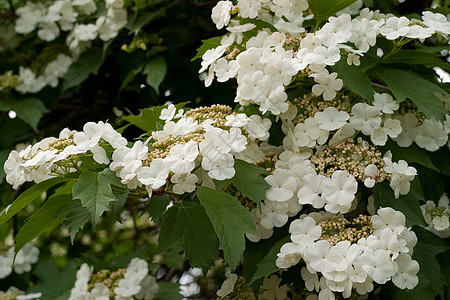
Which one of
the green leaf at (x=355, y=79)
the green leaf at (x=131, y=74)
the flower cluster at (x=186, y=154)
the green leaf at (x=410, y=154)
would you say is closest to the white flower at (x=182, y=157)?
the flower cluster at (x=186, y=154)

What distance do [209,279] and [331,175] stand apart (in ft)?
6.60

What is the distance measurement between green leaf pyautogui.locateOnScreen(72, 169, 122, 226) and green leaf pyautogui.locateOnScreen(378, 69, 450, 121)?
0.80 metres

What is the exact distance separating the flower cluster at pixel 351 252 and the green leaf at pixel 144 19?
52.0 inches

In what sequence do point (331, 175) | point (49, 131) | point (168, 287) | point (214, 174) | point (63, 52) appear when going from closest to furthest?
1. point (214, 174)
2. point (331, 175)
3. point (168, 287)
4. point (63, 52)
5. point (49, 131)

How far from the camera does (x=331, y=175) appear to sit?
1.52 meters

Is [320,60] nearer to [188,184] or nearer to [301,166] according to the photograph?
[301,166]

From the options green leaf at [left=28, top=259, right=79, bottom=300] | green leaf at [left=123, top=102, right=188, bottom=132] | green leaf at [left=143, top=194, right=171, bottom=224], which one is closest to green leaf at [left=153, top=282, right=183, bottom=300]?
green leaf at [left=28, top=259, right=79, bottom=300]

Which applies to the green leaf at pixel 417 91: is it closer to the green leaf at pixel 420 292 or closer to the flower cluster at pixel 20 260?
the green leaf at pixel 420 292

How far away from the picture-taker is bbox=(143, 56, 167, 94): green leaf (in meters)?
2.50

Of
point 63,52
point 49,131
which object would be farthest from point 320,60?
point 49,131

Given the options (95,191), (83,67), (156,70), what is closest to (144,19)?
(156,70)

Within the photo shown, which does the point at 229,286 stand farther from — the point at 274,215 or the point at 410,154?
the point at 410,154

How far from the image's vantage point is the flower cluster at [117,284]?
2.04m

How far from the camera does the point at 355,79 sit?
1.64 m
